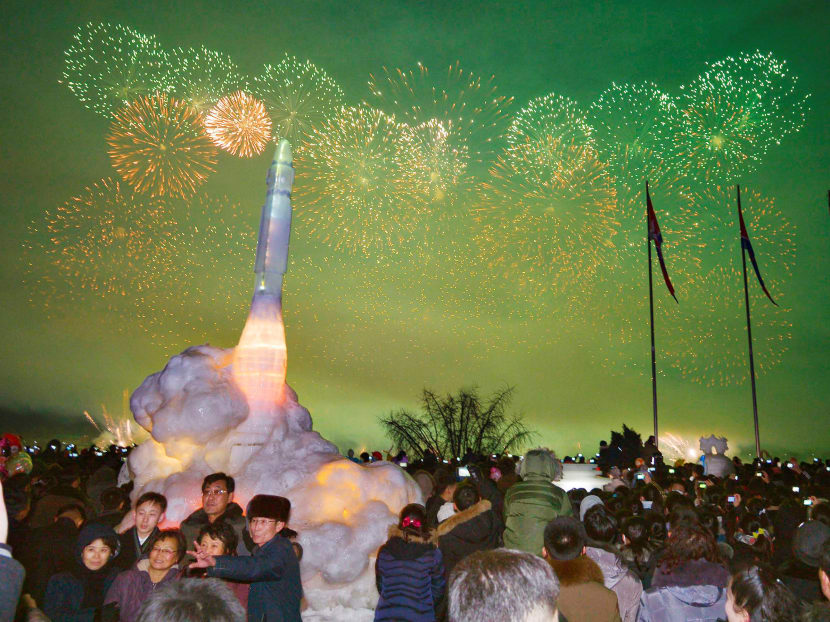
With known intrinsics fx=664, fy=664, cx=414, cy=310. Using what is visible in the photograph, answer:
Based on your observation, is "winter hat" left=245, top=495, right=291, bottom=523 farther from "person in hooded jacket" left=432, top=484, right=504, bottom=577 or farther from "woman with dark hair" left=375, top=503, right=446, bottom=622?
"person in hooded jacket" left=432, top=484, right=504, bottom=577

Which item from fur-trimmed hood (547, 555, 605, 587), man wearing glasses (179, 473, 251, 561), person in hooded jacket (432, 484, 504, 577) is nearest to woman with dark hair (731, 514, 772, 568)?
fur-trimmed hood (547, 555, 605, 587)

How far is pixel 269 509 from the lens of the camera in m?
5.09

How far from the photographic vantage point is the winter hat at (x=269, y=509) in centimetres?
507

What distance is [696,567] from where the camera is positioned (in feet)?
16.6

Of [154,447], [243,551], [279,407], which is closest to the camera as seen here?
[243,551]

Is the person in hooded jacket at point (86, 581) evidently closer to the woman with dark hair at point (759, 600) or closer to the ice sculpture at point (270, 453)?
the woman with dark hair at point (759, 600)

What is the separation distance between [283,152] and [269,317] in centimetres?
457

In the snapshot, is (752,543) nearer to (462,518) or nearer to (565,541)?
(462,518)

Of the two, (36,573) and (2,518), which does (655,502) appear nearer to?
(36,573)

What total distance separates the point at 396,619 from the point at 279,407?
10.6 meters

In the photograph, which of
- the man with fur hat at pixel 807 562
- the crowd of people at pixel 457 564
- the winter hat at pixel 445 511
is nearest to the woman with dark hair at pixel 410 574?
the crowd of people at pixel 457 564

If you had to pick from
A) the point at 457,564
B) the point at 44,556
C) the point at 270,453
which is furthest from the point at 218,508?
the point at 270,453

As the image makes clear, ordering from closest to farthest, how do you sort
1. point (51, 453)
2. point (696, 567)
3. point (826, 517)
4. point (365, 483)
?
point (696, 567)
point (826, 517)
point (365, 483)
point (51, 453)

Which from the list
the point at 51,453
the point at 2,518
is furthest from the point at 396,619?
the point at 51,453
